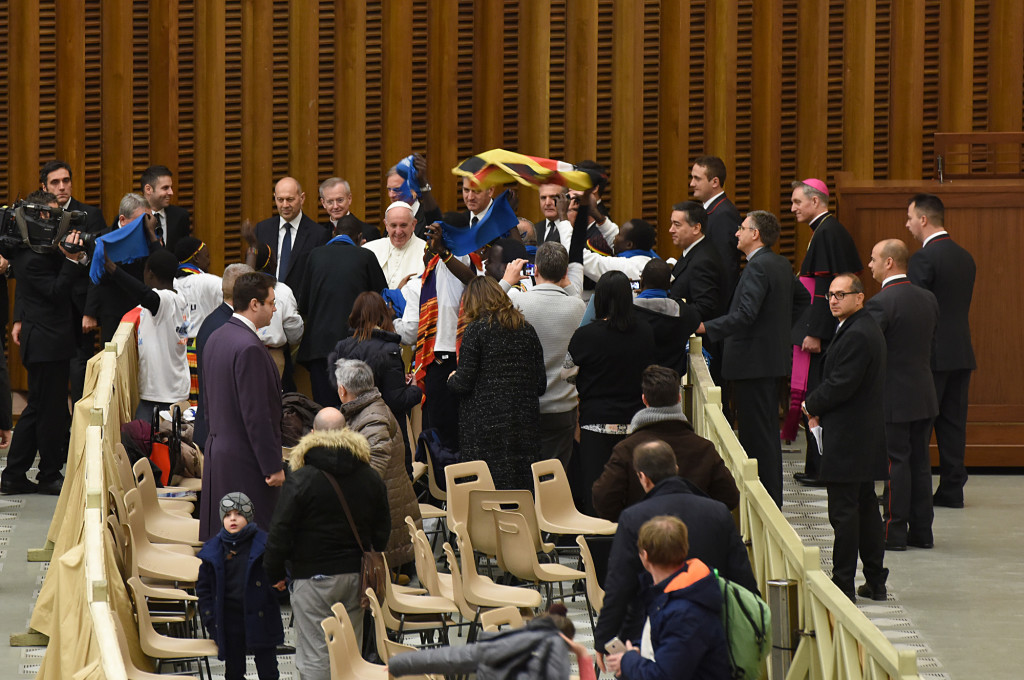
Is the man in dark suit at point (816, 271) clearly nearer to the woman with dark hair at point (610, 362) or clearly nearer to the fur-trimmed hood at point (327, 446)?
the woman with dark hair at point (610, 362)

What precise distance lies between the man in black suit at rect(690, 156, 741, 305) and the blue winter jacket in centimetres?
408

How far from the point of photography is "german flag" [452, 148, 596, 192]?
8.98 meters

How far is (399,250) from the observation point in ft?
34.4

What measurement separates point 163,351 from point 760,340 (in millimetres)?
3713

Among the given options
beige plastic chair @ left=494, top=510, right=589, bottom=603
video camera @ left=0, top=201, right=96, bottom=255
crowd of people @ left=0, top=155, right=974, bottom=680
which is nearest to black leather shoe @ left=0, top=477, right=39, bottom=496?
crowd of people @ left=0, top=155, right=974, bottom=680

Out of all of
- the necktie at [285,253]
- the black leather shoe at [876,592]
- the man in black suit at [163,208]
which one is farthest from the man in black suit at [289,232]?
the black leather shoe at [876,592]

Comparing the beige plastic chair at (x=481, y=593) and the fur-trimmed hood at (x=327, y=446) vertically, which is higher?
the fur-trimmed hood at (x=327, y=446)

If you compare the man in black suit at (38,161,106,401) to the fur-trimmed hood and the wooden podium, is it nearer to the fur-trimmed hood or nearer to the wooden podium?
the fur-trimmed hood

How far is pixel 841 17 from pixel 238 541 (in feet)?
27.4

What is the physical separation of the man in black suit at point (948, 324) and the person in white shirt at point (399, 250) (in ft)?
10.9

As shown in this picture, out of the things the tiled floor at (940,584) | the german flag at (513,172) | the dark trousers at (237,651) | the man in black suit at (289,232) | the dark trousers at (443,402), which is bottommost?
the tiled floor at (940,584)

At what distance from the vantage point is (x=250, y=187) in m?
13.1

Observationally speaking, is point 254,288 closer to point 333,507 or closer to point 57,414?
point 333,507

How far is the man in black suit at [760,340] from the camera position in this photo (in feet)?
30.1
